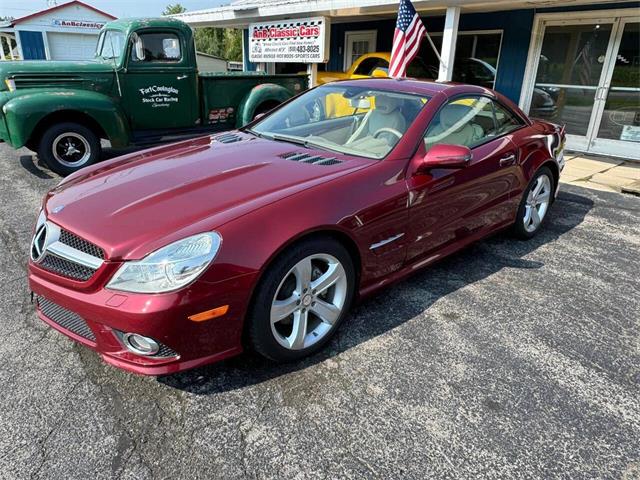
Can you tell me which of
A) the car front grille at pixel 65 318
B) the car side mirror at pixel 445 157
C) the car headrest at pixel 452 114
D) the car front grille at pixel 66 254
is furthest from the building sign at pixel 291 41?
the car front grille at pixel 65 318

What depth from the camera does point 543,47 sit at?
8164 mm

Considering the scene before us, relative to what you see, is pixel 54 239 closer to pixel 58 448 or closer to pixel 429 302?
pixel 58 448

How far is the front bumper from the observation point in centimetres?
198

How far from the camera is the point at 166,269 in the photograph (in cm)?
201

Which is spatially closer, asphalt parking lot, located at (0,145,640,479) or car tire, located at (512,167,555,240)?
asphalt parking lot, located at (0,145,640,479)

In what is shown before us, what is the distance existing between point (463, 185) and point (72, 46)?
29242 mm

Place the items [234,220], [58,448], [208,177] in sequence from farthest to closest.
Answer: [208,177]
[234,220]
[58,448]

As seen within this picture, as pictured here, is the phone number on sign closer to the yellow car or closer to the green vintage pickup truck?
the yellow car

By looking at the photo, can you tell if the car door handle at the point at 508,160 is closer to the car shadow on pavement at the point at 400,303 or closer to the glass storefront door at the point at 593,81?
the car shadow on pavement at the point at 400,303

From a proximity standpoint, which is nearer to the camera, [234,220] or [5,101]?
[234,220]

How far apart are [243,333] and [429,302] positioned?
1453 millimetres

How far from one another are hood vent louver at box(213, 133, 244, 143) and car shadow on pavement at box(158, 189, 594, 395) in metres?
1.52

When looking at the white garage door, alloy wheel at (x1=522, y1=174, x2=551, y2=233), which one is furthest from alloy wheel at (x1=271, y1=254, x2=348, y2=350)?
the white garage door

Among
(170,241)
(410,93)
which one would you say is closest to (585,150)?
(410,93)
